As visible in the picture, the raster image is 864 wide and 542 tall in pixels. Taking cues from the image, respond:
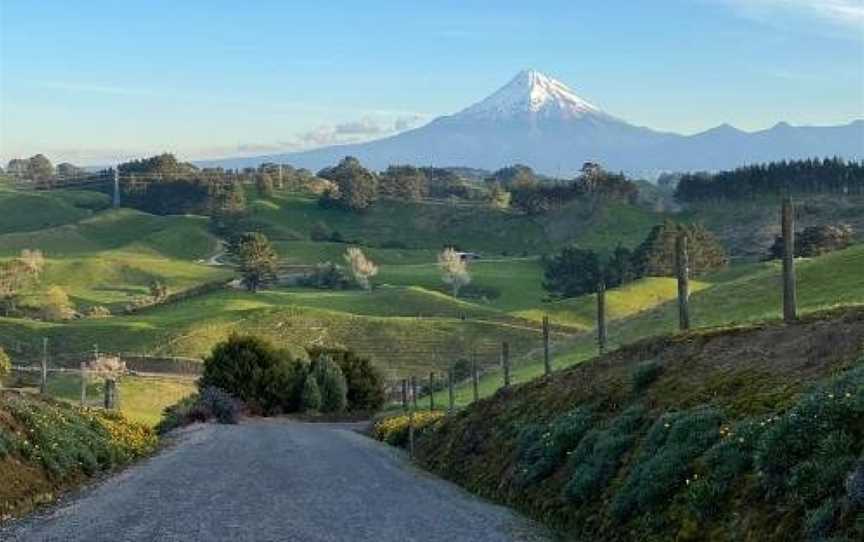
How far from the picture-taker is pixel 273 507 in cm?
2056

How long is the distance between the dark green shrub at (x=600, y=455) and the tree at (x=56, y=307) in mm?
131838

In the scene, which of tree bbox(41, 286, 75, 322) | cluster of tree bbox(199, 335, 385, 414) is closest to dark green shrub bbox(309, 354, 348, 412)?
cluster of tree bbox(199, 335, 385, 414)

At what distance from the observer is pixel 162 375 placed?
342 ft

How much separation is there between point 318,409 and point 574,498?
218 feet

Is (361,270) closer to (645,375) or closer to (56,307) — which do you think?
(56,307)

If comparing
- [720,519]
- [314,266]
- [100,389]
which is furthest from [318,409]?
[314,266]

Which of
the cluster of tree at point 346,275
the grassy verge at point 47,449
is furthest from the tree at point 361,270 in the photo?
the grassy verge at point 47,449

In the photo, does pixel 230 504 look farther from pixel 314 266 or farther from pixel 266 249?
pixel 314 266

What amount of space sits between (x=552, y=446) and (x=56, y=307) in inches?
5278

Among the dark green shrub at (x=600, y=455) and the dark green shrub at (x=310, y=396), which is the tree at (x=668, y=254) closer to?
the dark green shrub at (x=310, y=396)

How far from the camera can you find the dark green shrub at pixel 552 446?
2088cm

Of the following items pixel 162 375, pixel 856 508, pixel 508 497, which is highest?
pixel 856 508

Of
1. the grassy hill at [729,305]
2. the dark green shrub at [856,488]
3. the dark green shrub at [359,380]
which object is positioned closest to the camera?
the dark green shrub at [856,488]

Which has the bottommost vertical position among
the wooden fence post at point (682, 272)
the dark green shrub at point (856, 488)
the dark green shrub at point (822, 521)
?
the dark green shrub at point (822, 521)
